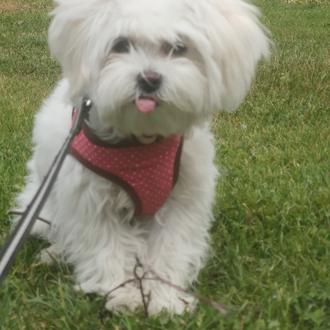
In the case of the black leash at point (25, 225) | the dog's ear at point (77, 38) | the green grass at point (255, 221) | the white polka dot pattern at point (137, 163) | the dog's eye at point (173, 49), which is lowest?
the green grass at point (255, 221)

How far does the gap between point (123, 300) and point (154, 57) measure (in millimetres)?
965

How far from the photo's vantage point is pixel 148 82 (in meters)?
3.03

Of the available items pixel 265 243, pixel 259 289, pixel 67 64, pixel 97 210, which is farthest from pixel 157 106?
pixel 265 243

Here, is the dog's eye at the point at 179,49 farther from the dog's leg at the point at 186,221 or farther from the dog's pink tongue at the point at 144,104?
the dog's leg at the point at 186,221

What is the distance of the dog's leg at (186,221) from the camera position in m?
3.64

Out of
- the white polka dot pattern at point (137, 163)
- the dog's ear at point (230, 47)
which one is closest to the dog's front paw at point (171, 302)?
the white polka dot pattern at point (137, 163)

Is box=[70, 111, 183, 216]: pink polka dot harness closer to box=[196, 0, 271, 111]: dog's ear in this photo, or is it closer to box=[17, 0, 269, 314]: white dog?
box=[17, 0, 269, 314]: white dog

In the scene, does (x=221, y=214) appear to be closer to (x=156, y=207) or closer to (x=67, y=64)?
(x=156, y=207)

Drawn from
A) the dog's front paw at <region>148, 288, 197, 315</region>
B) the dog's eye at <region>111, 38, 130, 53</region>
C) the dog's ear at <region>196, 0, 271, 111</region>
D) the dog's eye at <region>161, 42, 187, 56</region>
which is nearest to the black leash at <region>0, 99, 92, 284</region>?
the dog's eye at <region>111, 38, 130, 53</region>

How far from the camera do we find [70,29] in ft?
10.7

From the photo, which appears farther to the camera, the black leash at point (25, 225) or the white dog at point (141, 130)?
the white dog at point (141, 130)

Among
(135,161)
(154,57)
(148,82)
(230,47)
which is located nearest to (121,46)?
(154,57)

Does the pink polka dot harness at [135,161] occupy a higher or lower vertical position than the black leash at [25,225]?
lower

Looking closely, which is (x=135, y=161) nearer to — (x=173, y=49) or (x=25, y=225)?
(x=173, y=49)
